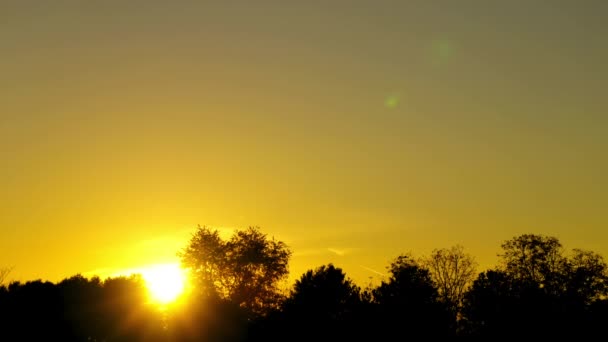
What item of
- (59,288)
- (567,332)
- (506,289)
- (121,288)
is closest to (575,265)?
(506,289)

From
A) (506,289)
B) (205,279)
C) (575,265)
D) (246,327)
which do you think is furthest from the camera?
(205,279)

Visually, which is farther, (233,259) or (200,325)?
(233,259)

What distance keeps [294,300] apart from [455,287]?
4034 cm

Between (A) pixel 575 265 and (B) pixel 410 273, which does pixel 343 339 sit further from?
(A) pixel 575 265

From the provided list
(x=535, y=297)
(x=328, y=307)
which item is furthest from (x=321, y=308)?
(x=535, y=297)

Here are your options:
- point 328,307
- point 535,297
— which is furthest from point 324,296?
point 535,297

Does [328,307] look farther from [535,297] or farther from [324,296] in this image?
[535,297]

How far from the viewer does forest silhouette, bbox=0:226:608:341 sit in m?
80.5

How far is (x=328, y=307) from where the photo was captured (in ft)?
291

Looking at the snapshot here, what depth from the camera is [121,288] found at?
337ft

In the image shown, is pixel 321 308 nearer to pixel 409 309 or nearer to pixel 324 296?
pixel 324 296

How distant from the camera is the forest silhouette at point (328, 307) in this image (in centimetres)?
8050

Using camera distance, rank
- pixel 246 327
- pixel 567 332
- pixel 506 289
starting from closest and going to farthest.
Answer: pixel 246 327
pixel 567 332
pixel 506 289

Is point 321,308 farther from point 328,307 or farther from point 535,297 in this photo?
point 535,297
